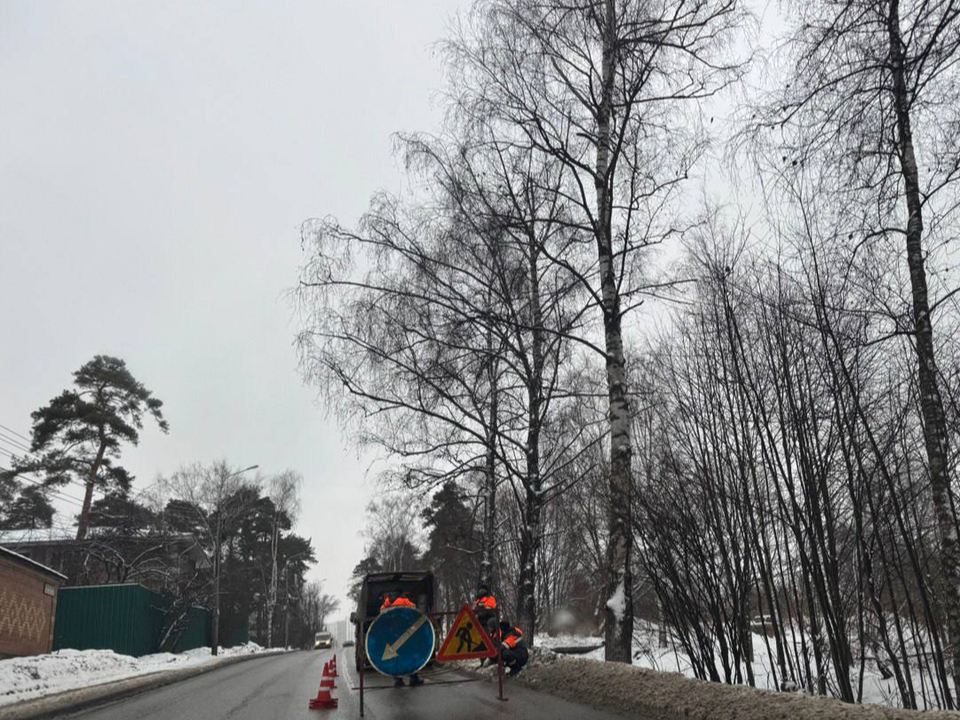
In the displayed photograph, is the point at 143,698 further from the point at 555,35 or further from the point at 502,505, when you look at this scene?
the point at 502,505

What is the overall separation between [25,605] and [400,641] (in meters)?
19.8

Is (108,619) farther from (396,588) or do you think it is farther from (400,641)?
(400,641)

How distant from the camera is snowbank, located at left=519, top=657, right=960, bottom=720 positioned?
5.93 meters

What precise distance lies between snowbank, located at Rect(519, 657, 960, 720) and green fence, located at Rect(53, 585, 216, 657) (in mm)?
24170

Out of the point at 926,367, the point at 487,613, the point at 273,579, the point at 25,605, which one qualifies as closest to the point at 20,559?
the point at 25,605

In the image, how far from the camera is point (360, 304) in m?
15.8

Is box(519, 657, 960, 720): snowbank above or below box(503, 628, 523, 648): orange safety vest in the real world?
below

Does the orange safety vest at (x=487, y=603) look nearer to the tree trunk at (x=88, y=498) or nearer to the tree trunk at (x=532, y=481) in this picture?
the tree trunk at (x=532, y=481)

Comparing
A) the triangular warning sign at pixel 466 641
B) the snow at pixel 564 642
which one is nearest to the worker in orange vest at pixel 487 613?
the triangular warning sign at pixel 466 641

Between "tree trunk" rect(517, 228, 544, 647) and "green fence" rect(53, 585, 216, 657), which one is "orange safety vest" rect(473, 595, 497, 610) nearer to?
"tree trunk" rect(517, 228, 544, 647)

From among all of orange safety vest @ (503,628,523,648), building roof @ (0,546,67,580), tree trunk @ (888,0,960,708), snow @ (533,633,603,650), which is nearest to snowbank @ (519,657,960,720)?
orange safety vest @ (503,628,523,648)

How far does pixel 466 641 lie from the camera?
911cm

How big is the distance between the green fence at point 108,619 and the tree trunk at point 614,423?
24326mm

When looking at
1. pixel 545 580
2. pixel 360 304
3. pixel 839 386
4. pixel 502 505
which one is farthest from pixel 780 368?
pixel 545 580
